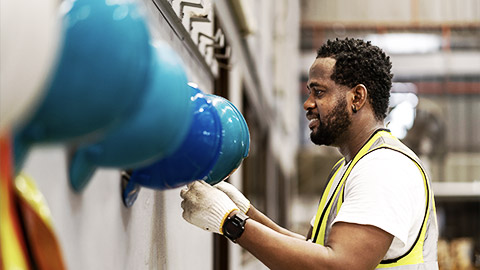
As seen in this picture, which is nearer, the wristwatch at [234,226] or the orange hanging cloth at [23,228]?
the orange hanging cloth at [23,228]

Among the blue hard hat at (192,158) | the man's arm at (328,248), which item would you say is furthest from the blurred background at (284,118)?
the man's arm at (328,248)

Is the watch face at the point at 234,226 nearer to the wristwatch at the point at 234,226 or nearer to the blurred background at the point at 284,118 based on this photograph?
the wristwatch at the point at 234,226

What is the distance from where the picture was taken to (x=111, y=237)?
4.65 ft

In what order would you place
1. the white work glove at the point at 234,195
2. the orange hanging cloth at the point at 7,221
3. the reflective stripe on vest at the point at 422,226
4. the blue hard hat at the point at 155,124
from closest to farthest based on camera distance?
the orange hanging cloth at the point at 7,221 < the blue hard hat at the point at 155,124 < the reflective stripe on vest at the point at 422,226 < the white work glove at the point at 234,195

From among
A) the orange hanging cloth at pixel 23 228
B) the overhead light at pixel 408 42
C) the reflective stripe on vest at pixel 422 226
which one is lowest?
the overhead light at pixel 408 42

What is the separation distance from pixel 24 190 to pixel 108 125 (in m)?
0.14

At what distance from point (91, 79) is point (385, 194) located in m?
1.27

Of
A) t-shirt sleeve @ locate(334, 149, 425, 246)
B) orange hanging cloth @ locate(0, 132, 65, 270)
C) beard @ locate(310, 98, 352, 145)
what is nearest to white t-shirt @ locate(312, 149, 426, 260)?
t-shirt sleeve @ locate(334, 149, 425, 246)

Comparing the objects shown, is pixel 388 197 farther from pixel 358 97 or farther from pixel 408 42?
pixel 408 42

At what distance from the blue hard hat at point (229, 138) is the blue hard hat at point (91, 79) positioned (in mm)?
702

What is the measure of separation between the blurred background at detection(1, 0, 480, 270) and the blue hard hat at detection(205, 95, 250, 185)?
0.83 ft

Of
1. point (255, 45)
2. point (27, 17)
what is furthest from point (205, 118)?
point (255, 45)

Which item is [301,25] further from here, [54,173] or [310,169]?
[54,173]

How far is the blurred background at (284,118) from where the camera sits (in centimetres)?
146
